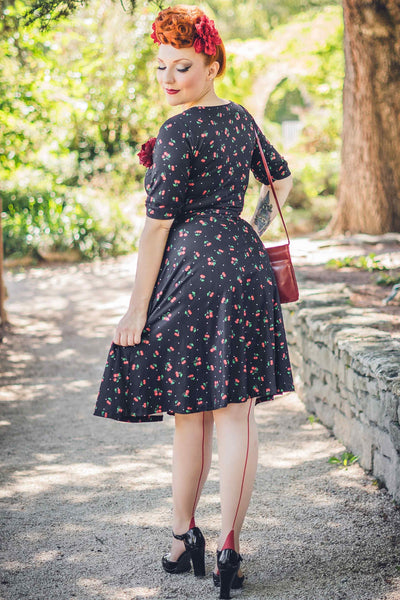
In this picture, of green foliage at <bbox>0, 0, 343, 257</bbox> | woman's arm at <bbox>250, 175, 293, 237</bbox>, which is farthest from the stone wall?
green foliage at <bbox>0, 0, 343, 257</bbox>

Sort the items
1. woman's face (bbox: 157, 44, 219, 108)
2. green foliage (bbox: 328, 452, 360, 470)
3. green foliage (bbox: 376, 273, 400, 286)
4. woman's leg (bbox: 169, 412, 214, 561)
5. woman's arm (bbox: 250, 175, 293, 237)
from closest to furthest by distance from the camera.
→ woman's face (bbox: 157, 44, 219, 108), woman's leg (bbox: 169, 412, 214, 561), woman's arm (bbox: 250, 175, 293, 237), green foliage (bbox: 328, 452, 360, 470), green foliage (bbox: 376, 273, 400, 286)

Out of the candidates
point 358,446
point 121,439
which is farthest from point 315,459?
point 121,439

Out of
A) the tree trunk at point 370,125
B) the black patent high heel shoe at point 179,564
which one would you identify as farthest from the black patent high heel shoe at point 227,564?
the tree trunk at point 370,125

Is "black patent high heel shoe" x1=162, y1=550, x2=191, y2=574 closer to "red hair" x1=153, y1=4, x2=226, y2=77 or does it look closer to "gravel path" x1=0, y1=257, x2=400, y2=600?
"gravel path" x1=0, y1=257, x2=400, y2=600

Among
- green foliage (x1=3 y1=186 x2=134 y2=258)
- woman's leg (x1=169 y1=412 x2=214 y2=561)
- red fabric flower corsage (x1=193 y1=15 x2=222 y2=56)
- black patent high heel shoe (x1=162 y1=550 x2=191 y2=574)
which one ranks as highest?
red fabric flower corsage (x1=193 y1=15 x2=222 y2=56)

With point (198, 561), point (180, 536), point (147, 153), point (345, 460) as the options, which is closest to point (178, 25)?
point (147, 153)

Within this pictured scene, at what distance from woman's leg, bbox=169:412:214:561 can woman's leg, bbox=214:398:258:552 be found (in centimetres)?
9

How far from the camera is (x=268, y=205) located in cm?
281

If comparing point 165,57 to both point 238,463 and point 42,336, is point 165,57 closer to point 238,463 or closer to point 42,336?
point 238,463

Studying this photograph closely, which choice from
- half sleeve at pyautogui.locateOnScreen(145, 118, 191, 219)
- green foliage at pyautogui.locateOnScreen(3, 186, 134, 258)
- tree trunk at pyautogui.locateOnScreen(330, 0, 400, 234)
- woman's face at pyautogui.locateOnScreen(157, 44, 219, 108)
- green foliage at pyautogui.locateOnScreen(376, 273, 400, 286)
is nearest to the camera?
half sleeve at pyautogui.locateOnScreen(145, 118, 191, 219)

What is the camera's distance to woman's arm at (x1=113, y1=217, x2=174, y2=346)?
90.4 inches

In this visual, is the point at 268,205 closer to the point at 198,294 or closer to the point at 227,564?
the point at 198,294

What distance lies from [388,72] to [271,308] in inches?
286

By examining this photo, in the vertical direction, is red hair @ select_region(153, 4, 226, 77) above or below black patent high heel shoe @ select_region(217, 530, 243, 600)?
above
